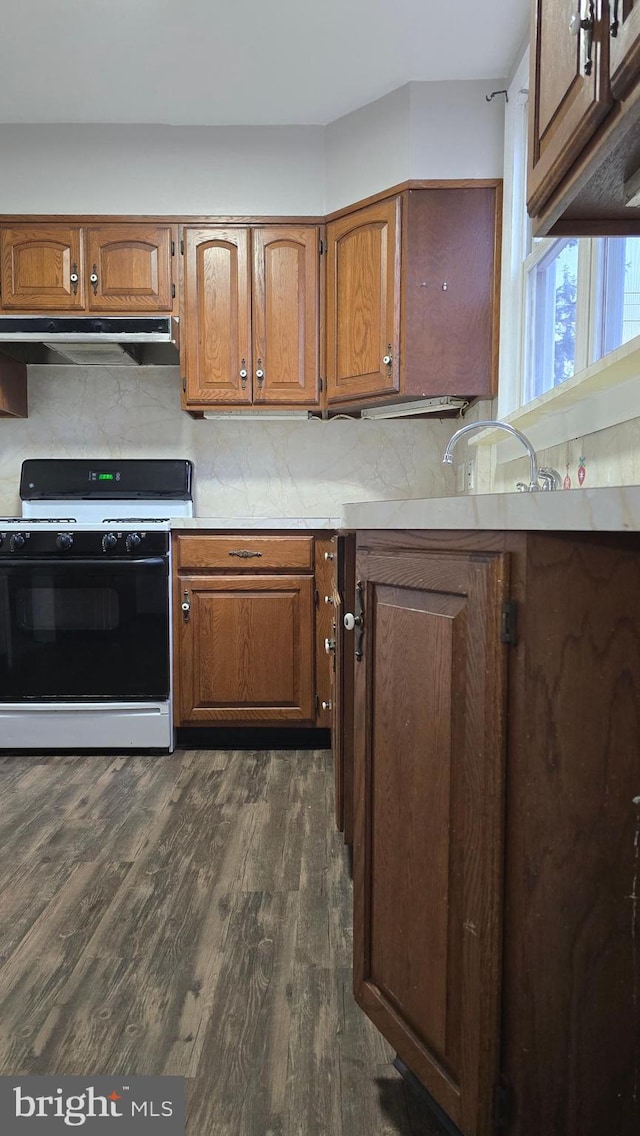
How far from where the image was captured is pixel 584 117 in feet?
3.10

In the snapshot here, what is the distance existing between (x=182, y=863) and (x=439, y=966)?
3.59 feet

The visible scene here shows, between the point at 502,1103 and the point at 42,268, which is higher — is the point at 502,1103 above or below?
below

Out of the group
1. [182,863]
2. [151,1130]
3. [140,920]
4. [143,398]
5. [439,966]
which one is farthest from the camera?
[143,398]

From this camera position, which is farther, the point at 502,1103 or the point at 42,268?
the point at 42,268

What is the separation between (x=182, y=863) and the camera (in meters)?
1.83

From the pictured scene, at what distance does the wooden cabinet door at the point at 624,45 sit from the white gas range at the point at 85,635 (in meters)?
2.15

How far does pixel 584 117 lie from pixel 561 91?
147mm

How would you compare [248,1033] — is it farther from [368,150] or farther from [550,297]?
[368,150]

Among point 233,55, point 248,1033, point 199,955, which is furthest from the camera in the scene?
point 233,55

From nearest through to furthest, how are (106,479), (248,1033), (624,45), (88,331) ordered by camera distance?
1. (624,45)
2. (248,1033)
3. (88,331)
4. (106,479)

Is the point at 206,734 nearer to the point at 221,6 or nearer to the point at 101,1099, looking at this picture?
the point at 101,1099

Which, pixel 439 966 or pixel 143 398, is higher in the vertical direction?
pixel 143 398

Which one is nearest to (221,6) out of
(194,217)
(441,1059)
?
(194,217)

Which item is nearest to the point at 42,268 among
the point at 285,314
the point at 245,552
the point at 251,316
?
the point at 251,316
